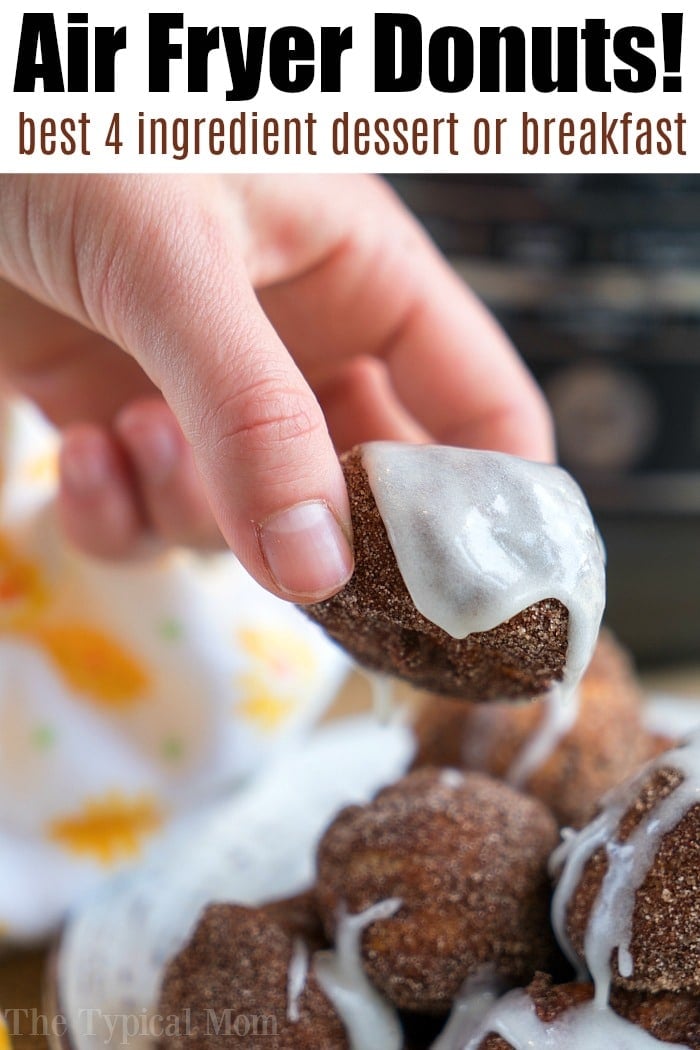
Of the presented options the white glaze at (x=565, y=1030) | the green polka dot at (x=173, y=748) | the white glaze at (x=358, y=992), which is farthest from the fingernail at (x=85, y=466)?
the white glaze at (x=565, y=1030)

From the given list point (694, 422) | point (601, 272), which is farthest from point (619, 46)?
point (694, 422)

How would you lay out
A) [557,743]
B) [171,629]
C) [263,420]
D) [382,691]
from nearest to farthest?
[263,420], [382,691], [557,743], [171,629]

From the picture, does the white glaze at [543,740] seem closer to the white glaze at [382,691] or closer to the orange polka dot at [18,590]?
the white glaze at [382,691]

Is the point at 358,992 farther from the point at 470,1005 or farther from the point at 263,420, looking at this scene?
the point at 263,420

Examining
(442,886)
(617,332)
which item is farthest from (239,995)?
(617,332)

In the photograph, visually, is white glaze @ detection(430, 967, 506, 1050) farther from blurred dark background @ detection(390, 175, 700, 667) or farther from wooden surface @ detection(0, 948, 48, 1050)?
blurred dark background @ detection(390, 175, 700, 667)

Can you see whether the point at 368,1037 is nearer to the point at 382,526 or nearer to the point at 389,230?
the point at 382,526
